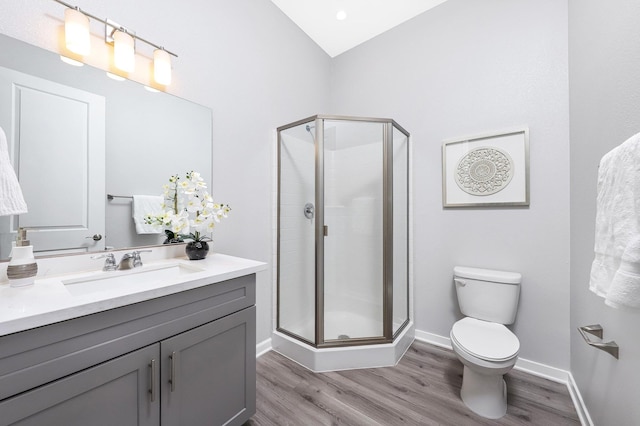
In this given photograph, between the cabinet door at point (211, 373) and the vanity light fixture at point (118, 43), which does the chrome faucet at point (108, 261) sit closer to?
the cabinet door at point (211, 373)

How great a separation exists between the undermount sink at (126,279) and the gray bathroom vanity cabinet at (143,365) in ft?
0.48

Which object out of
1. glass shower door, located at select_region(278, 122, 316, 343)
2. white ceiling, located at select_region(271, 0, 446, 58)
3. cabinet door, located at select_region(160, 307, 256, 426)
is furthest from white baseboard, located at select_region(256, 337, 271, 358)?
white ceiling, located at select_region(271, 0, 446, 58)

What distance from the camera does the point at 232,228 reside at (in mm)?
1840

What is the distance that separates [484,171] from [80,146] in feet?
8.28

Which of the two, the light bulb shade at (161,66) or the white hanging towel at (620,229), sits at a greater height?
the light bulb shade at (161,66)

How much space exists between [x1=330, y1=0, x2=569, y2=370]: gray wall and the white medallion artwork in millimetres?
161

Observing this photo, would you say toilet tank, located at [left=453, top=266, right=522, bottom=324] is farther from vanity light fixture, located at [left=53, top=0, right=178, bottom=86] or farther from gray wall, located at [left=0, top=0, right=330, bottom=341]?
vanity light fixture, located at [left=53, top=0, right=178, bottom=86]

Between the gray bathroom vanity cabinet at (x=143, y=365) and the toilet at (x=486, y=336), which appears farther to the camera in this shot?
the toilet at (x=486, y=336)

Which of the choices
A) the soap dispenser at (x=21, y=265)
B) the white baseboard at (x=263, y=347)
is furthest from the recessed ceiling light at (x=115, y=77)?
the white baseboard at (x=263, y=347)

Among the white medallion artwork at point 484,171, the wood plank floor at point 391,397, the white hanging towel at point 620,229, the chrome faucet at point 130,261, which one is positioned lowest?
the wood plank floor at point 391,397

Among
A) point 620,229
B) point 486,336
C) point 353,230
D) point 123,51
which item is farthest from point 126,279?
point 486,336

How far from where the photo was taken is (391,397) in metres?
1.55

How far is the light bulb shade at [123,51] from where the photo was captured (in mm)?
1279

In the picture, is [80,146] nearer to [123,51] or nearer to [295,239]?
[123,51]
